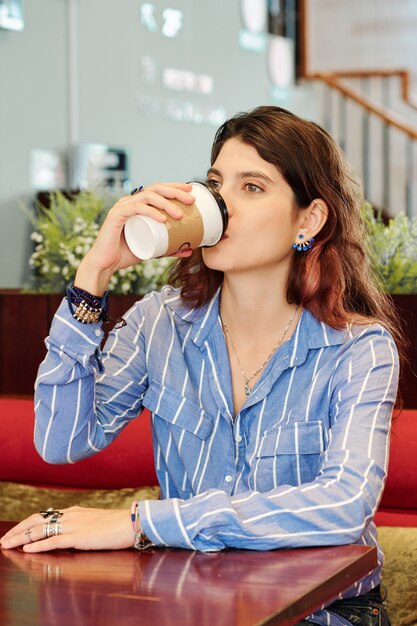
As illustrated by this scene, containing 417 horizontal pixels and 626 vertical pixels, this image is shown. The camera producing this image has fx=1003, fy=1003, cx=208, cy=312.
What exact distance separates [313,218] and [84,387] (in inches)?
21.0

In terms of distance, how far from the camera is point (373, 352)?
5.46 ft

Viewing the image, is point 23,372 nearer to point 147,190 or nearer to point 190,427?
point 190,427

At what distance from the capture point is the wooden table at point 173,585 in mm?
1052

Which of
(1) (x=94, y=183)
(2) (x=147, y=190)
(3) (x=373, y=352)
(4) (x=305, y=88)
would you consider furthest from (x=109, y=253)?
(4) (x=305, y=88)

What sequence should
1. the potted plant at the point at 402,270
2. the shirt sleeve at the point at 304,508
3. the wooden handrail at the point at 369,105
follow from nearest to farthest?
the shirt sleeve at the point at 304,508 → the potted plant at the point at 402,270 → the wooden handrail at the point at 369,105

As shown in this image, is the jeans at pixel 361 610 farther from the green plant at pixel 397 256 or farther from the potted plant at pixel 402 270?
the green plant at pixel 397 256

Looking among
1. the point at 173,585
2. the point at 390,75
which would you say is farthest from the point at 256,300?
the point at 390,75

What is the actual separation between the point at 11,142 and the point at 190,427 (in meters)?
3.95

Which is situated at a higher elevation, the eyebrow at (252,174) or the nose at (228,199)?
the eyebrow at (252,174)

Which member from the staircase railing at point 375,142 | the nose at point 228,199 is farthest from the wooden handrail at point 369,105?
the nose at point 228,199

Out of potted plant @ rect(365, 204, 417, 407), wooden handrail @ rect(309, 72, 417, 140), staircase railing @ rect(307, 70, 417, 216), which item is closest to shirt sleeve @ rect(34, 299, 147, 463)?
potted plant @ rect(365, 204, 417, 407)

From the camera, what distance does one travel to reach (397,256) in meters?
2.67

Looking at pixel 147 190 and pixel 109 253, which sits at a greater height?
pixel 147 190

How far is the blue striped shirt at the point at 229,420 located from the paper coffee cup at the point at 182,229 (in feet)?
0.75
